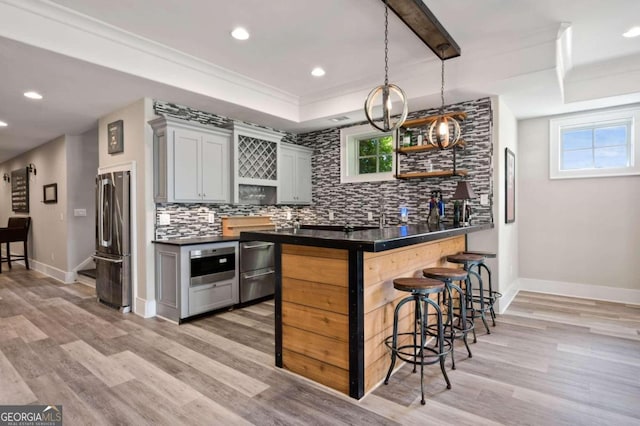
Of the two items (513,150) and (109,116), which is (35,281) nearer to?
(109,116)

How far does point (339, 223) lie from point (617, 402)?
3969 mm

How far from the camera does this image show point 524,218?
5.28 meters

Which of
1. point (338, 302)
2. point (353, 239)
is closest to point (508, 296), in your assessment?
point (338, 302)

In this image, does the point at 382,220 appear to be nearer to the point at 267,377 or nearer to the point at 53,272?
the point at 267,377

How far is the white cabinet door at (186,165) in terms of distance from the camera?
13.3 ft

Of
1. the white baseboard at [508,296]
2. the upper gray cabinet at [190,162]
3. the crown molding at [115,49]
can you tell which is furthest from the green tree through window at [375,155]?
the white baseboard at [508,296]

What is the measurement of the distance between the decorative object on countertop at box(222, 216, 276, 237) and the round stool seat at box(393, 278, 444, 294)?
9.69 ft

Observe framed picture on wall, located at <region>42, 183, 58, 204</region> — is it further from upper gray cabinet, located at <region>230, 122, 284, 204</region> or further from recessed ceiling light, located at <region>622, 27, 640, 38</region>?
recessed ceiling light, located at <region>622, 27, 640, 38</region>

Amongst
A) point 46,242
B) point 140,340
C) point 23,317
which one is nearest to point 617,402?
point 140,340

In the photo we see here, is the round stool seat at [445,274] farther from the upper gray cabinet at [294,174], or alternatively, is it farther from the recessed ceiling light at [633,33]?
the upper gray cabinet at [294,174]

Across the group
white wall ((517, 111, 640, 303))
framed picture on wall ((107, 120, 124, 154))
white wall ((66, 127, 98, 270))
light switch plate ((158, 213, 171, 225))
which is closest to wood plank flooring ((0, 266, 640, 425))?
white wall ((517, 111, 640, 303))

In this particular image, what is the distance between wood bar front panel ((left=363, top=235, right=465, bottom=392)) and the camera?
236 cm

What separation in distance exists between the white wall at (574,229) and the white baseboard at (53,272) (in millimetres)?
7492

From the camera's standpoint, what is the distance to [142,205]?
412 centimetres
